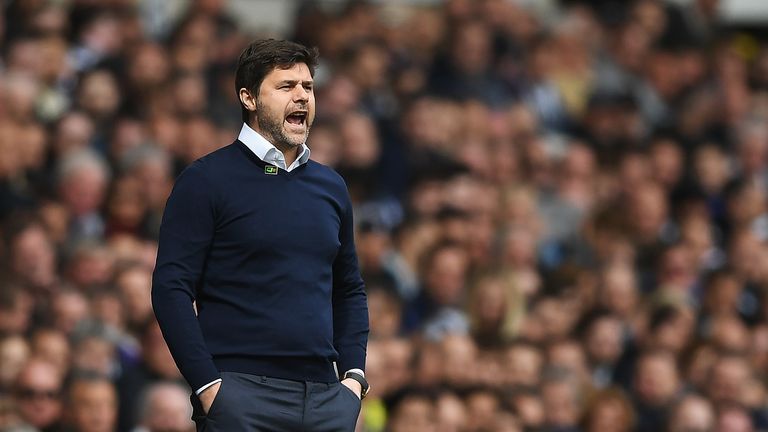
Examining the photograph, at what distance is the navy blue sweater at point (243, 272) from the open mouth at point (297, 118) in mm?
153

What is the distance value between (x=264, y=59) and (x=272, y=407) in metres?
1.04

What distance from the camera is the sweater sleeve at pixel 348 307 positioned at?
5.11 meters

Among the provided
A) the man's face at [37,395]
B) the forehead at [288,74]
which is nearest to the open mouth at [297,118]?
the forehead at [288,74]

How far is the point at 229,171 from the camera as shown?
4.85 m

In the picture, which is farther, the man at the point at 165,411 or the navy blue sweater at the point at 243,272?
the man at the point at 165,411

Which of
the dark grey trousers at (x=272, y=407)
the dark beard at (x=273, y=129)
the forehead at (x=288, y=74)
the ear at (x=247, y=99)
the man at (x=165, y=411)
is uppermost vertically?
the forehead at (x=288, y=74)

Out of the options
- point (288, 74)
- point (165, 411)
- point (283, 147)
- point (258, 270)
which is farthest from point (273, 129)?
point (165, 411)

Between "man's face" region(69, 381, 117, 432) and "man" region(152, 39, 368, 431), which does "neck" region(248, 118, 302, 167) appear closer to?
"man" region(152, 39, 368, 431)

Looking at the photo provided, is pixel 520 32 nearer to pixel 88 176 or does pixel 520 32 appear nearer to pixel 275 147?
pixel 88 176

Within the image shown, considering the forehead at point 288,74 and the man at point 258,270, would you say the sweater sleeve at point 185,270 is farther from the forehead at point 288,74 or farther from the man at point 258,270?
the forehead at point 288,74

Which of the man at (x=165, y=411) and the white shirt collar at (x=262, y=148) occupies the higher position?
the white shirt collar at (x=262, y=148)

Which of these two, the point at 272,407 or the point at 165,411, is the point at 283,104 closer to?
the point at 272,407

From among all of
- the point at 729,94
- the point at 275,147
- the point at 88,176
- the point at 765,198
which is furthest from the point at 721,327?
the point at 275,147

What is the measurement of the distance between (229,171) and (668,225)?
314 inches
